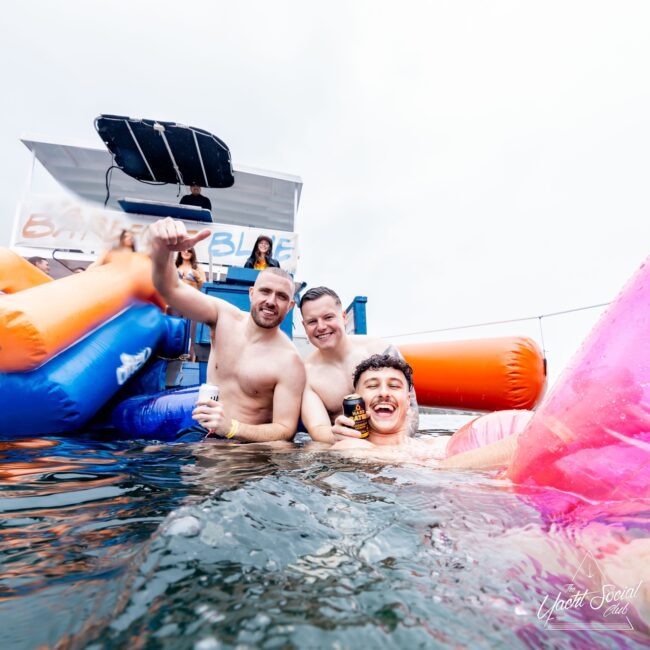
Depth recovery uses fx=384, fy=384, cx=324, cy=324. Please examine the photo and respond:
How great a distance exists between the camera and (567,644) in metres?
0.51

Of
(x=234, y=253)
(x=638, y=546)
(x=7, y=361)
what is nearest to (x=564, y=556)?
(x=638, y=546)

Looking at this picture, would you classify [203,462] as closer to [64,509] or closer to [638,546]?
[64,509]

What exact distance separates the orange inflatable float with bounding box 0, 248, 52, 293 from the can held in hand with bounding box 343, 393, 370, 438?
2713mm

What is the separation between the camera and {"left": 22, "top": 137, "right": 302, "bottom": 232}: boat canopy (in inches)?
292

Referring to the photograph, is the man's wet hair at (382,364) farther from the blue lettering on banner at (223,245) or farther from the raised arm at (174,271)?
the blue lettering on banner at (223,245)

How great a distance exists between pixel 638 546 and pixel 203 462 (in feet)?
5.08

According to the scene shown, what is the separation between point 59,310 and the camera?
7.60 ft

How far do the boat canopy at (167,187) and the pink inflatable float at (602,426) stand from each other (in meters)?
7.57

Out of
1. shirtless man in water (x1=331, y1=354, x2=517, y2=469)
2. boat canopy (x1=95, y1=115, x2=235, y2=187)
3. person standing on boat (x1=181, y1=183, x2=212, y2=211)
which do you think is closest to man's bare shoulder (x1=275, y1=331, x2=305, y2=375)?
shirtless man in water (x1=331, y1=354, x2=517, y2=469)

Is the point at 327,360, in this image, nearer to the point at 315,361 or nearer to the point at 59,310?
the point at 315,361

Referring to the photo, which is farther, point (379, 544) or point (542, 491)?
point (542, 491)

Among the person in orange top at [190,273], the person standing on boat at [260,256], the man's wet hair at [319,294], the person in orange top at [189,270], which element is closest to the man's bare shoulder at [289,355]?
the man's wet hair at [319,294]

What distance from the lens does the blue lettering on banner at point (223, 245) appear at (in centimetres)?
657

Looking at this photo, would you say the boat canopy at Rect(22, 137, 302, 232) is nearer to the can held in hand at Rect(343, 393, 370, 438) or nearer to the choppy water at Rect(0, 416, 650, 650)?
the can held in hand at Rect(343, 393, 370, 438)
